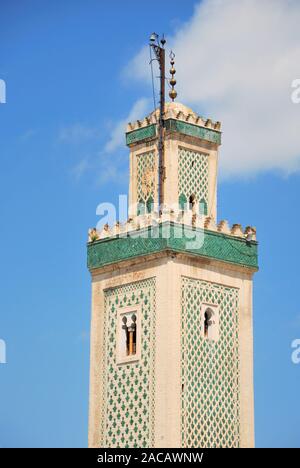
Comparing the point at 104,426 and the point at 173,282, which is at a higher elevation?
the point at 173,282

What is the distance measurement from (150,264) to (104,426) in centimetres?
264

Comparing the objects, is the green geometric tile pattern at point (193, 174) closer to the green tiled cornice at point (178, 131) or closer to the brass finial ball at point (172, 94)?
the green tiled cornice at point (178, 131)

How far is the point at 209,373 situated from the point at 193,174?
3304mm

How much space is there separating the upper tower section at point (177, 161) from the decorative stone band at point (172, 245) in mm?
566

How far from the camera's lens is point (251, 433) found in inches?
1163

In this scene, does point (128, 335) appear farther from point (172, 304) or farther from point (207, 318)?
point (207, 318)

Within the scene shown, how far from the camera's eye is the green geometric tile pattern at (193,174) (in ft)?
98.9

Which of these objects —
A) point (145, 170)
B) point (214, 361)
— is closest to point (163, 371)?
point (214, 361)

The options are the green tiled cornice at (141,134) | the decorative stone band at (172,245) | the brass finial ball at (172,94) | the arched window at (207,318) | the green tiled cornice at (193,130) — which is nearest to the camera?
the decorative stone band at (172,245)

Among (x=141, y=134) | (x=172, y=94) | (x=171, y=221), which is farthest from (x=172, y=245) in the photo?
(x=172, y=94)

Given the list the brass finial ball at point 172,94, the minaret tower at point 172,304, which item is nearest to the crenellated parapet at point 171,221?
the minaret tower at point 172,304
